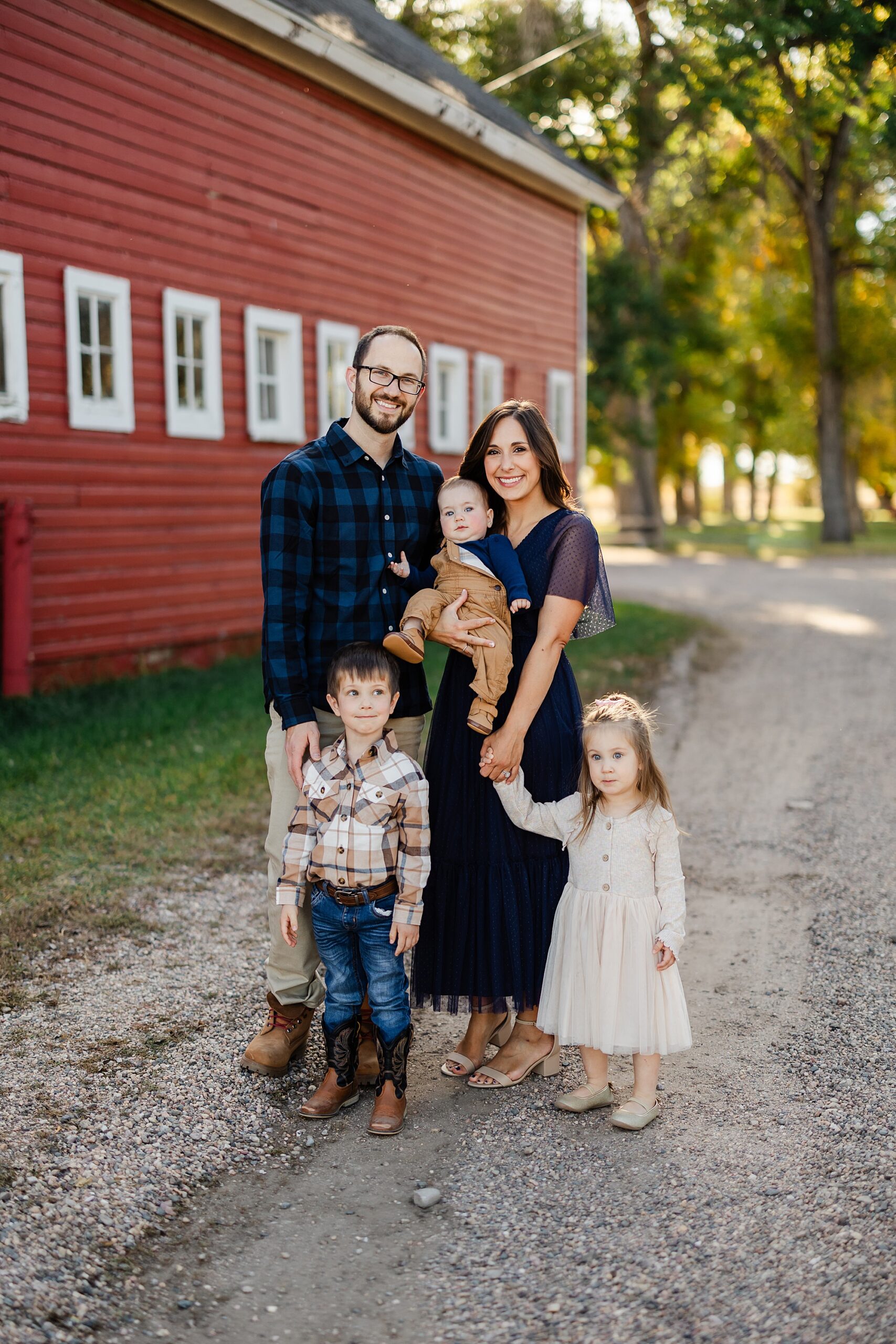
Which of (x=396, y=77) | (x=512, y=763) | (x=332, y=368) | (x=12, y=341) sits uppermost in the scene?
(x=396, y=77)

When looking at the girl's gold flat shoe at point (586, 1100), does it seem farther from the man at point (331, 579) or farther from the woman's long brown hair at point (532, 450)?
the woman's long brown hair at point (532, 450)

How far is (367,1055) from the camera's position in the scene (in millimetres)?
3773

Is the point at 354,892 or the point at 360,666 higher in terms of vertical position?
the point at 360,666

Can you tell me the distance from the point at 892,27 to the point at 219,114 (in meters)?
6.07

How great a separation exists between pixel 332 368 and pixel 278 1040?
993cm

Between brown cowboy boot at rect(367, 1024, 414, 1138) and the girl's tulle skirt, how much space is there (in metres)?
0.44

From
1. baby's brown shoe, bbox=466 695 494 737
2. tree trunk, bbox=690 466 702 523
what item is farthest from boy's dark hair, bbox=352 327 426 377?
tree trunk, bbox=690 466 702 523

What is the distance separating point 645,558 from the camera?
1006 inches

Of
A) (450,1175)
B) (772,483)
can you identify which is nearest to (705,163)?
(450,1175)

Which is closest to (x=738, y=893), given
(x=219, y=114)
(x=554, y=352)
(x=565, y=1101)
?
(x=565, y=1101)

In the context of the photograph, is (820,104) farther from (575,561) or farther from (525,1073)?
(525,1073)

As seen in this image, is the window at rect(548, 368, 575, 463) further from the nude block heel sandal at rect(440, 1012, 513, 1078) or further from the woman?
the nude block heel sandal at rect(440, 1012, 513, 1078)

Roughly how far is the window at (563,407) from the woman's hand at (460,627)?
1415 centimetres

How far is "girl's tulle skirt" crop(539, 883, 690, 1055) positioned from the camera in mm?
Result: 3424
